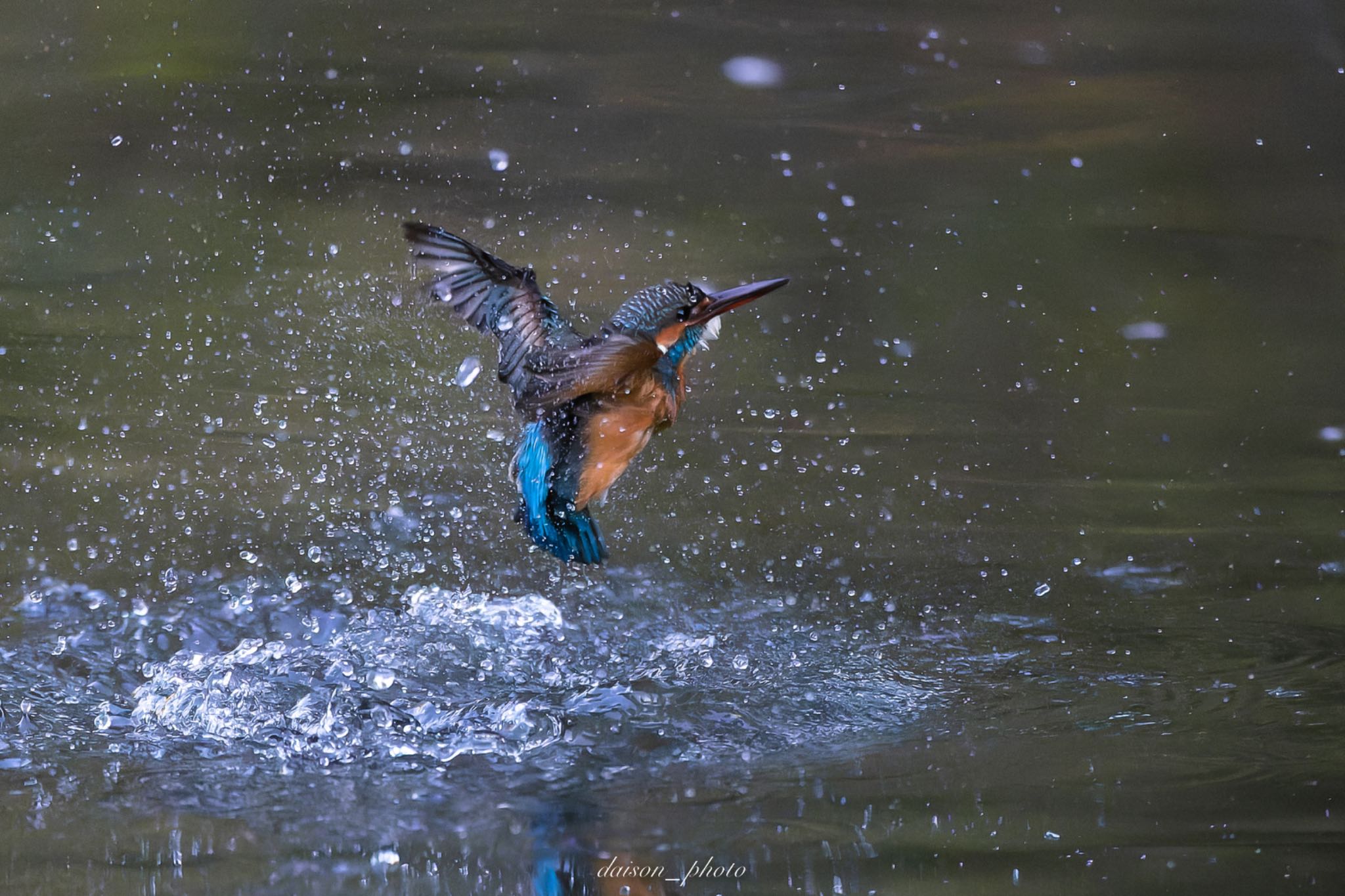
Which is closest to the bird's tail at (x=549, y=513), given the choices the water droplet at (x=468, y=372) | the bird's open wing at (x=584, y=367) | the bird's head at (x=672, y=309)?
the bird's open wing at (x=584, y=367)

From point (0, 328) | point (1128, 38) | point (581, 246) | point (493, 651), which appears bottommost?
point (493, 651)

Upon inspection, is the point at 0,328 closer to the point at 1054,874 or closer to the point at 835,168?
the point at 835,168

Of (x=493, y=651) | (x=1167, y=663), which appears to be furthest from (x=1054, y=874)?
(x=493, y=651)

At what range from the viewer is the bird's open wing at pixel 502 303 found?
1986 millimetres

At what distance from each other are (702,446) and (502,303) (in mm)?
1255

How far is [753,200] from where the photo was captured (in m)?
3.58

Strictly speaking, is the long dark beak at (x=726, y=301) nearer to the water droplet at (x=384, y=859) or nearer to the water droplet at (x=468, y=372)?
the water droplet at (x=384, y=859)

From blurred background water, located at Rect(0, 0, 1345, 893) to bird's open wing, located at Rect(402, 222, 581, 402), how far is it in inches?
19.4

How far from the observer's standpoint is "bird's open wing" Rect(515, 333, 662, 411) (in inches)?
75.4

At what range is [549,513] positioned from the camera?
215 centimetres

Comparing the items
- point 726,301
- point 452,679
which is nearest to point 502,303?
point 726,301

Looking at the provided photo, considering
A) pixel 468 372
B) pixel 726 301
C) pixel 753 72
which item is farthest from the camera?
pixel 753 72

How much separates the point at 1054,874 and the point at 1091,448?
1.91 metres

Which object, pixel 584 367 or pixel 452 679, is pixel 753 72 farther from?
pixel 452 679
